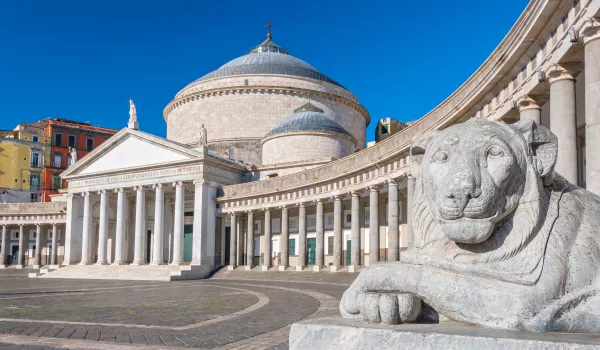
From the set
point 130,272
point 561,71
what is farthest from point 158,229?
point 561,71

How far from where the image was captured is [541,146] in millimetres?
4320

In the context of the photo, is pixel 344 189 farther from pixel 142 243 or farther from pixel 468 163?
pixel 468 163

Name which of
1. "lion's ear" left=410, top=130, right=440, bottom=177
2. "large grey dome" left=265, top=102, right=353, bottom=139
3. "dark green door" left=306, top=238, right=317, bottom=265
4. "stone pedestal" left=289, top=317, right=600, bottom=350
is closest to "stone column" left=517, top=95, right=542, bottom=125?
"lion's ear" left=410, top=130, right=440, bottom=177

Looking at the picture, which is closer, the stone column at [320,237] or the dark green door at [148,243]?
the stone column at [320,237]

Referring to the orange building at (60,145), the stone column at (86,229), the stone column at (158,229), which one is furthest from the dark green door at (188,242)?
the orange building at (60,145)

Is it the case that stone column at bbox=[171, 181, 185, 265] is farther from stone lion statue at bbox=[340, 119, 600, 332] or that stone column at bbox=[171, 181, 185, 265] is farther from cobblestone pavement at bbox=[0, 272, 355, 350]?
stone lion statue at bbox=[340, 119, 600, 332]

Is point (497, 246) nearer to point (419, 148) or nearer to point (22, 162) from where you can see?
point (419, 148)

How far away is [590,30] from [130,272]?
38.9 metres

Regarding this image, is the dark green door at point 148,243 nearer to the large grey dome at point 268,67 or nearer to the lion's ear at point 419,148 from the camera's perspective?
the large grey dome at point 268,67

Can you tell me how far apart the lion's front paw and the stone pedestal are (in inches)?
2.9

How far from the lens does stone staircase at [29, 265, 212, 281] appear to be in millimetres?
42972

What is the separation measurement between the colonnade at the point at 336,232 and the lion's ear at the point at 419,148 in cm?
2035

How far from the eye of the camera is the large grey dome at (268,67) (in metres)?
64.2

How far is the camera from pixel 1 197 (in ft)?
256
